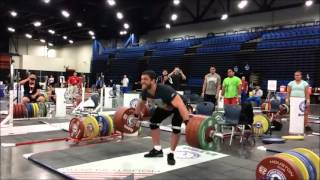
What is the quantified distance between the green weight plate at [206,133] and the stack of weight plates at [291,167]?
3.69 feet

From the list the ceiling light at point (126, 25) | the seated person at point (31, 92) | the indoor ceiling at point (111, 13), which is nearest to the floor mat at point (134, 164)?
the seated person at point (31, 92)

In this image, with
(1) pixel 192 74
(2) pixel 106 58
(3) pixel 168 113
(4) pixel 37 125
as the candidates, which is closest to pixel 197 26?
(1) pixel 192 74

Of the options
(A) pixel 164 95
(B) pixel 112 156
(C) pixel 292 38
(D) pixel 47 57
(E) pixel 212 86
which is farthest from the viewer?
(D) pixel 47 57

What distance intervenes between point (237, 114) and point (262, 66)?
995 cm

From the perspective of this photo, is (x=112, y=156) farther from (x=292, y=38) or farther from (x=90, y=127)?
(x=292, y=38)

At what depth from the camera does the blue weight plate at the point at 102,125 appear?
5202 mm

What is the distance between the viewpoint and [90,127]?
5.00 meters

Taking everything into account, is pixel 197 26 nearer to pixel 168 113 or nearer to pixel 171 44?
pixel 171 44

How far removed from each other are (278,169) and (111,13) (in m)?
18.0

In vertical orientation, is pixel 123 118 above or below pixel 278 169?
above

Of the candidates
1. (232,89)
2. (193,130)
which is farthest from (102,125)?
(232,89)

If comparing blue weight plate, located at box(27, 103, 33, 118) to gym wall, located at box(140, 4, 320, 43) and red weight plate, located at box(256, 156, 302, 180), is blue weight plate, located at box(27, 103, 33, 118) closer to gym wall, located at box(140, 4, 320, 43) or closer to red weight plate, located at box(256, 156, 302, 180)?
red weight plate, located at box(256, 156, 302, 180)

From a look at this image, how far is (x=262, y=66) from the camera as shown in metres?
14.8

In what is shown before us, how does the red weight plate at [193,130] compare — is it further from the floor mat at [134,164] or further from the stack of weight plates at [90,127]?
the stack of weight plates at [90,127]
